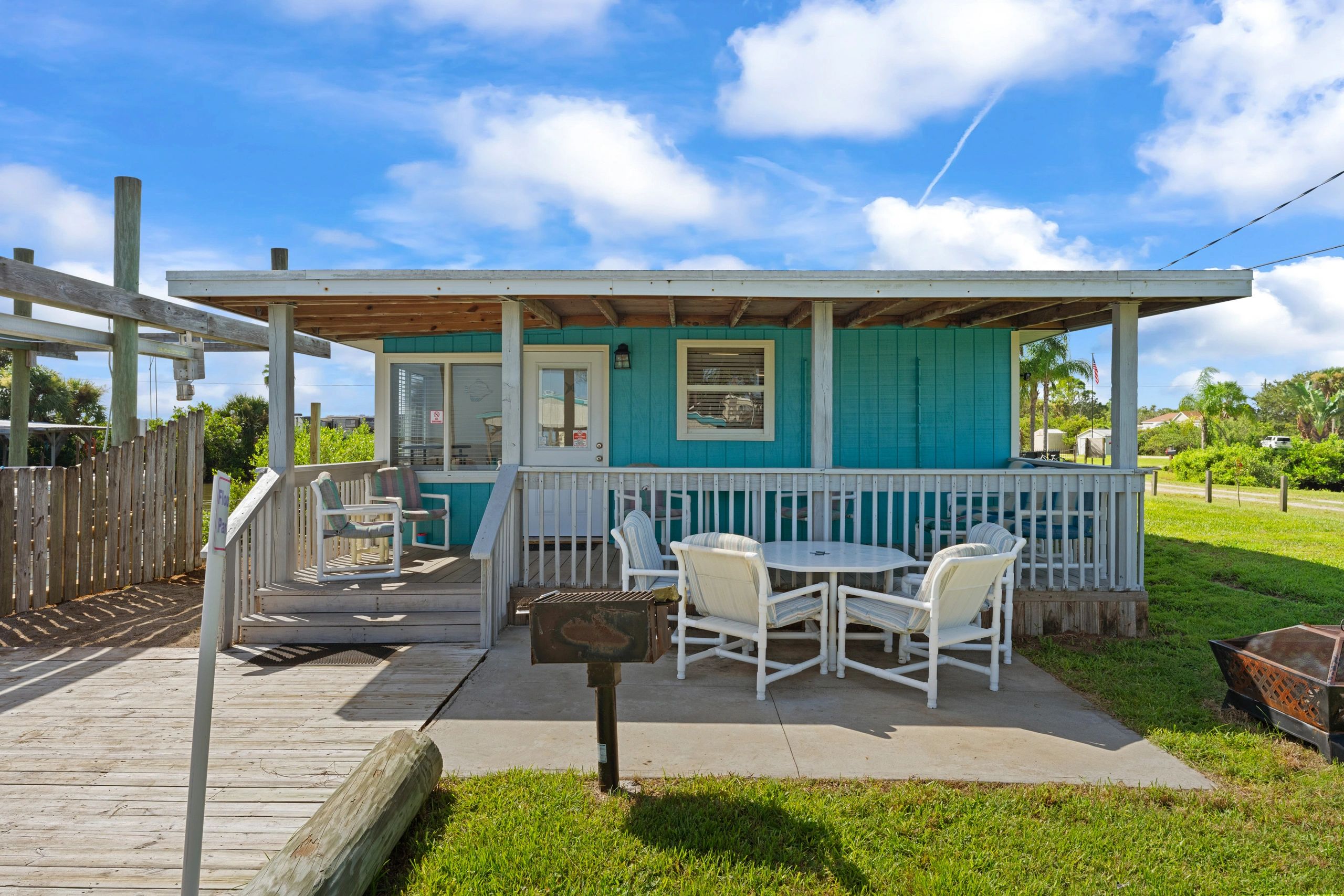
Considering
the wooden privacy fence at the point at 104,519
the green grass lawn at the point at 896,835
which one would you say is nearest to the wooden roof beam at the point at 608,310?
the green grass lawn at the point at 896,835

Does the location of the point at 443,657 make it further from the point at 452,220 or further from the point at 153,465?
the point at 452,220

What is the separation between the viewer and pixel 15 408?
897 cm

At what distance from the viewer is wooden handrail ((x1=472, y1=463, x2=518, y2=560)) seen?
4938mm

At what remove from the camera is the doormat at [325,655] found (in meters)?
4.69

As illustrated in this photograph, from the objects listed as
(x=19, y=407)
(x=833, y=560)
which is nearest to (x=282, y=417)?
(x=833, y=560)

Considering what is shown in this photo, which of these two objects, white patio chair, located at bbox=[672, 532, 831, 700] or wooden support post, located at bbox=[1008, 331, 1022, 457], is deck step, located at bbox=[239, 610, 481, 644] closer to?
white patio chair, located at bbox=[672, 532, 831, 700]

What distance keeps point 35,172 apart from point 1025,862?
60.1 feet

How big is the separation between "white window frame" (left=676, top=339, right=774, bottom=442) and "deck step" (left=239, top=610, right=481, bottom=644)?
3197 millimetres

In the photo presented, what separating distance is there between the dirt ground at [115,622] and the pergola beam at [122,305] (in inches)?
97.7

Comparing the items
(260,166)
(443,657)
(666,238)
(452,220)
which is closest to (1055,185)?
(666,238)

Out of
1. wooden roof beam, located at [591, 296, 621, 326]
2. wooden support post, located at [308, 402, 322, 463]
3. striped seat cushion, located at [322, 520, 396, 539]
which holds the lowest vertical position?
striped seat cushion, located at [322, 520, 396, 539]

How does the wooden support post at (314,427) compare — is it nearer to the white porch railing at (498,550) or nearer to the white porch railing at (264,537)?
the white porch railing at (264,537)

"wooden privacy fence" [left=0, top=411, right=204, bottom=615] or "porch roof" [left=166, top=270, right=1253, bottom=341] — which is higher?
"porch roof" [left=166, top=270, right=1253, bottom=341]

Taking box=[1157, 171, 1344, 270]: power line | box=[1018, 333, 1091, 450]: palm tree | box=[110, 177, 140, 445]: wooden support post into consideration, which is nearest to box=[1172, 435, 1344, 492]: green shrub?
box=[1018, 333, 1091, 450]: palm tree
